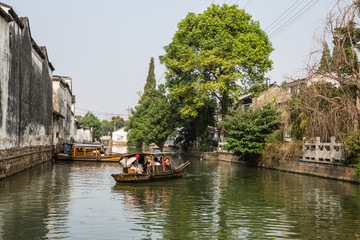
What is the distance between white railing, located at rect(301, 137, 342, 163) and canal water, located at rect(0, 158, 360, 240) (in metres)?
2.16

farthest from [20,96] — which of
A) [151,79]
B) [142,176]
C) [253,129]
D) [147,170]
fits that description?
[151,79]

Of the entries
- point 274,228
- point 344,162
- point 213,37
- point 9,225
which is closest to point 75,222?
point 9,225

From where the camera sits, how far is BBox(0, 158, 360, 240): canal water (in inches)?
373

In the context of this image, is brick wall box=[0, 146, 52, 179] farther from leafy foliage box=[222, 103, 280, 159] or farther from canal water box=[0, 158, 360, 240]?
leafy foliage box=[222, 103, 280, 159]

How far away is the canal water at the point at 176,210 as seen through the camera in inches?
373

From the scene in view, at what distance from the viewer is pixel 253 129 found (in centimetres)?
3019

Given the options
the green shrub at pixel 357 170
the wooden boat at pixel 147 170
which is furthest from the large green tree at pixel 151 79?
the green shrub at pixel 357 170

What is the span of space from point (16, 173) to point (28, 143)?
4.02 meters

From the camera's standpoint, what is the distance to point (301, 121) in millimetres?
25328

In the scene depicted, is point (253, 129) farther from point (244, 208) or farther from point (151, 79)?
point (151, 79)

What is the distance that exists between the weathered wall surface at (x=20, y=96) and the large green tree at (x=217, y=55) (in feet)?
44.6

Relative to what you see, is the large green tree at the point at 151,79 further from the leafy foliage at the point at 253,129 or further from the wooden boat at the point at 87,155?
the leafy foliage at the point at 253,129

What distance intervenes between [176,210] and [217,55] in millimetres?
26776

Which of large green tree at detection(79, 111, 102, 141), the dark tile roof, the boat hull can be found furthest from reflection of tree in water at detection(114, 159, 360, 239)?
large green tree at detection(79, 111, 102, 141)
